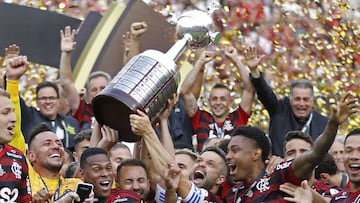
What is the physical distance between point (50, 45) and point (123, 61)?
0.89m

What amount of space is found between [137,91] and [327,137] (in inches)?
51.4

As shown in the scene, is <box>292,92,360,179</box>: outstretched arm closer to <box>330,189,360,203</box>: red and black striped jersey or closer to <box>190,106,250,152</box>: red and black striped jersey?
<box>330,189,360,203</box>: red and black striped jersey

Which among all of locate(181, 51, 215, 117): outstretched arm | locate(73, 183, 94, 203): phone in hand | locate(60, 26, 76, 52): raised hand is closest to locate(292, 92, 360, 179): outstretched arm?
locate(73, 183, 94, 203): phone in hand

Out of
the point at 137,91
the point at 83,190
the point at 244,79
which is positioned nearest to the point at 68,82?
the point at 244,79

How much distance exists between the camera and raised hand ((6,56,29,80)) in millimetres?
10094

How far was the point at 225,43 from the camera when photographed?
1574 centimetres

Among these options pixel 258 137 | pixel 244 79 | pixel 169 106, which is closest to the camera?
pixel 169 106

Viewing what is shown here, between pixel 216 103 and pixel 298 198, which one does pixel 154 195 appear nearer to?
pixel 298 198

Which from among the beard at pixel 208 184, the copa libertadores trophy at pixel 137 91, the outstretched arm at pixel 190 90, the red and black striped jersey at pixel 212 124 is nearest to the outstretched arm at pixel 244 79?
the red and black striped jersey at pixel 212 124

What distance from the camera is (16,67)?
33.2 ft

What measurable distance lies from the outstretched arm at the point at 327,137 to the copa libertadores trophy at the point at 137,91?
1.03 meters

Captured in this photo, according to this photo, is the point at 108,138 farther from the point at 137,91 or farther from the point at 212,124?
the point at 212,124

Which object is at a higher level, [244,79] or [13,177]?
[244,79]

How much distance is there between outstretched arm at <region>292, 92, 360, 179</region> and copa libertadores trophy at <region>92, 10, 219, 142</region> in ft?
3.38
